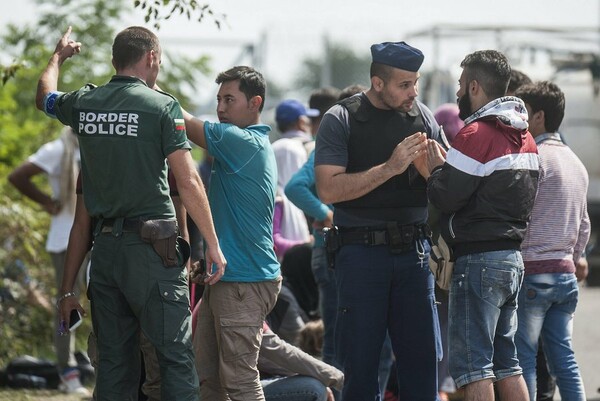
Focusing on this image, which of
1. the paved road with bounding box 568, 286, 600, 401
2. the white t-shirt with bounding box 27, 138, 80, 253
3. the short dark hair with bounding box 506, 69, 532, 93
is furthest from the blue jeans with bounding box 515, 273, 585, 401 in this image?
the white t-shirt with bounding box 27, 138, 80, 253

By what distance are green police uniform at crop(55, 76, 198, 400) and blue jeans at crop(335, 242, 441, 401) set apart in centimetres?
88

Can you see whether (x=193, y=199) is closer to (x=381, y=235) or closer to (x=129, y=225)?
(x=129, y=225)

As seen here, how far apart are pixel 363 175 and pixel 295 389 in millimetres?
1315

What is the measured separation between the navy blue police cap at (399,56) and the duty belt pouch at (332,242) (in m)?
0.89

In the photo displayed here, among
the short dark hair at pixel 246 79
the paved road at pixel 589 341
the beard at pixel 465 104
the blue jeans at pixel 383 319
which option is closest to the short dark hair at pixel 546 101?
the beard at pixel 465 104

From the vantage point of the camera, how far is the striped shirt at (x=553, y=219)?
6.45m

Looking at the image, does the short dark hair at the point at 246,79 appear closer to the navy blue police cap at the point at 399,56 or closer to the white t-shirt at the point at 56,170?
the navy blue police cap at the point at 399,56

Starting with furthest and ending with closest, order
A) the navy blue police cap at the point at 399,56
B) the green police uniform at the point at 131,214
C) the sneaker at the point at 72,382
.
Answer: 1. the sneaker at the point at 72,382
2. the navy blue police cap at the point at 399,56
3. the green police uniform at the point at 131,214

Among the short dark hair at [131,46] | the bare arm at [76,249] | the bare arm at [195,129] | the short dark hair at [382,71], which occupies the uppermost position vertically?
the short dark hair at [131,46]

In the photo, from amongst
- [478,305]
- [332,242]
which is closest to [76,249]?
[332,242]

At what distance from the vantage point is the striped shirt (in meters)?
6.45

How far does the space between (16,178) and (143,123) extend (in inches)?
136

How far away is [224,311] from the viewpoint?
5820 mm

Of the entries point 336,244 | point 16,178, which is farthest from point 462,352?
point 16,178
